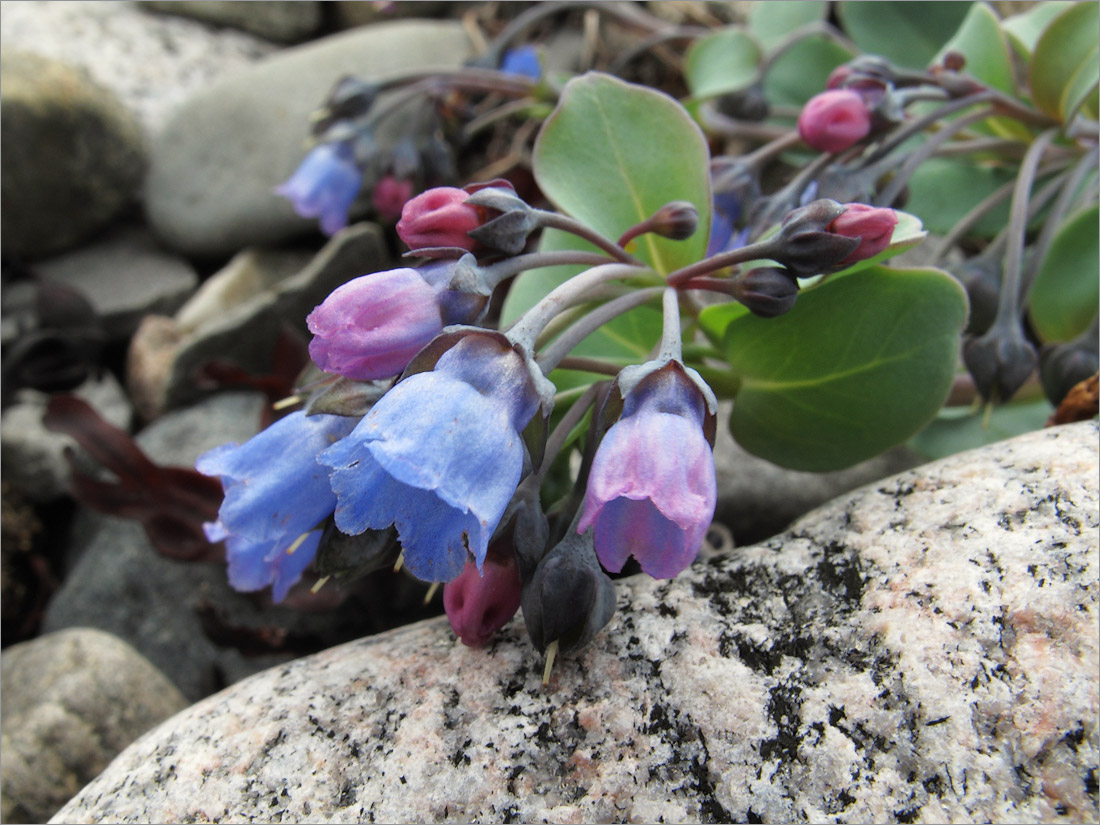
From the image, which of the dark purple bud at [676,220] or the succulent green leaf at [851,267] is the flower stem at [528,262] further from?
the succulent green leaf at [851,267]

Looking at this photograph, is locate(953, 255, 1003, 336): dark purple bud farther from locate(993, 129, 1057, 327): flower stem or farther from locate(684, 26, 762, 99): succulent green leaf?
locate(684, 26, 762, 99): succulent green leaf

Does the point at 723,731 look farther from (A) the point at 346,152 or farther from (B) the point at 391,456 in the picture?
(A) the point at 346,152

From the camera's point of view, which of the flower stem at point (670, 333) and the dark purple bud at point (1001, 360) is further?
the dark purple bud at point (1001, 360)

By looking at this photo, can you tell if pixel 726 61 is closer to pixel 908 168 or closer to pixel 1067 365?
pixel 908 168

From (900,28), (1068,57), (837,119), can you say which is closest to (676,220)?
(837,119)

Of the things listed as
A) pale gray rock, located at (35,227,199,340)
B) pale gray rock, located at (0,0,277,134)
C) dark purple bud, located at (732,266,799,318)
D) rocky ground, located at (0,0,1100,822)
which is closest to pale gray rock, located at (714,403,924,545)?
rocky ground, located at (0,0,1100,822)

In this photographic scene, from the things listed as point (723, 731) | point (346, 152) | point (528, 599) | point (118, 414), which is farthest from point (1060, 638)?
point (118, 414)

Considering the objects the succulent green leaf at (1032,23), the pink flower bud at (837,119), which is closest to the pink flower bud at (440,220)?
the pink flower bud at (837,119)

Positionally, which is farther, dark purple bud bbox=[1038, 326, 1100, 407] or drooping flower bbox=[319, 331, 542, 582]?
dark purple bud bbox=[1038, 326, 1100, 407]
